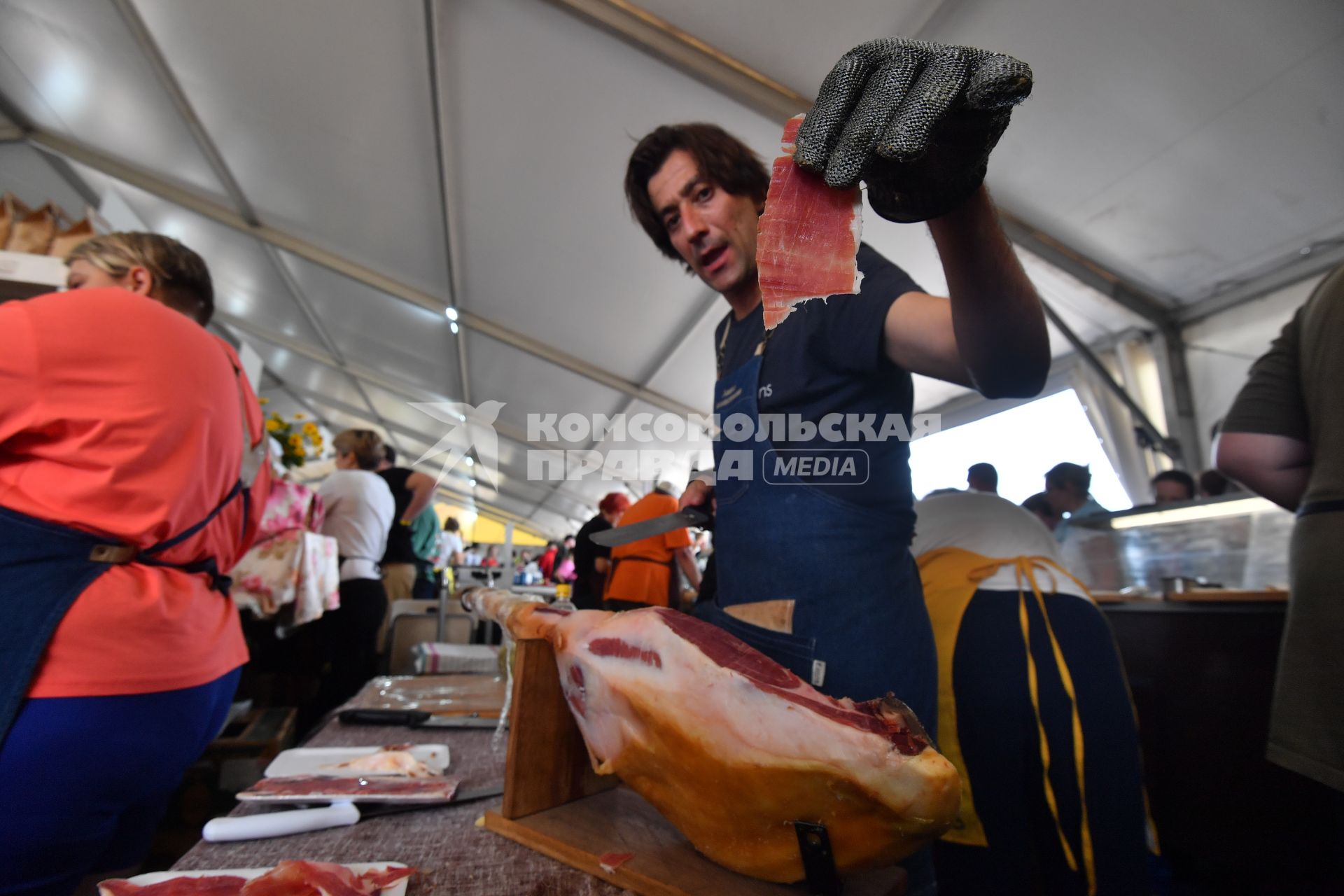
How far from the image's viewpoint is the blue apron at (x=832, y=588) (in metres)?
0.92

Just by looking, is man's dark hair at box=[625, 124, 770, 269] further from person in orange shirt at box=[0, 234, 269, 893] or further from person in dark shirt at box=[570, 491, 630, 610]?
person in dark shirt at box=[570, 491, 630, 610]

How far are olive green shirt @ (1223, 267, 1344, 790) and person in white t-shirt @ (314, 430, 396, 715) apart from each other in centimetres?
367

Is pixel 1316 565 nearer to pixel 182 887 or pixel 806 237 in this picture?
pixel 806 237

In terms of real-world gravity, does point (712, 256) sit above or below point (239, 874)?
above

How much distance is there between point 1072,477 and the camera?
145 inches

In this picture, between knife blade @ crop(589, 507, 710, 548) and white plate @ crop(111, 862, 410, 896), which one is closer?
white plate @ crop(111, 862, 410, 896)

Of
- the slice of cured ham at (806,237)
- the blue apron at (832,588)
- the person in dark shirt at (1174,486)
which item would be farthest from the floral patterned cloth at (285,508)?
the person in dark shirt at (1174,486)

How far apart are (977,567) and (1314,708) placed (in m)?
0.62

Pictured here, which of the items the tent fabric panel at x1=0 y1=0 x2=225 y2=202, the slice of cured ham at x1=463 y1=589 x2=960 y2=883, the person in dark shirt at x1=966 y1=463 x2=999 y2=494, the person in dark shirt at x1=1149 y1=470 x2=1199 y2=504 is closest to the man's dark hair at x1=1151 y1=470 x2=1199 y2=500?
the person in dark shirt at x1=1149 y1=470 x2=1199 y2=504

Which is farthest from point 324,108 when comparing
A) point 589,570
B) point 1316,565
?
point 1316,565

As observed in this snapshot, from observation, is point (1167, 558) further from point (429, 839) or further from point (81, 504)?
point (81, 504)

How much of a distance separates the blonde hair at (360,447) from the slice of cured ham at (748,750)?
3.44 meters

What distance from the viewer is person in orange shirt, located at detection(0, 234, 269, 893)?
92 cm

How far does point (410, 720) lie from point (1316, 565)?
6.60 feet
